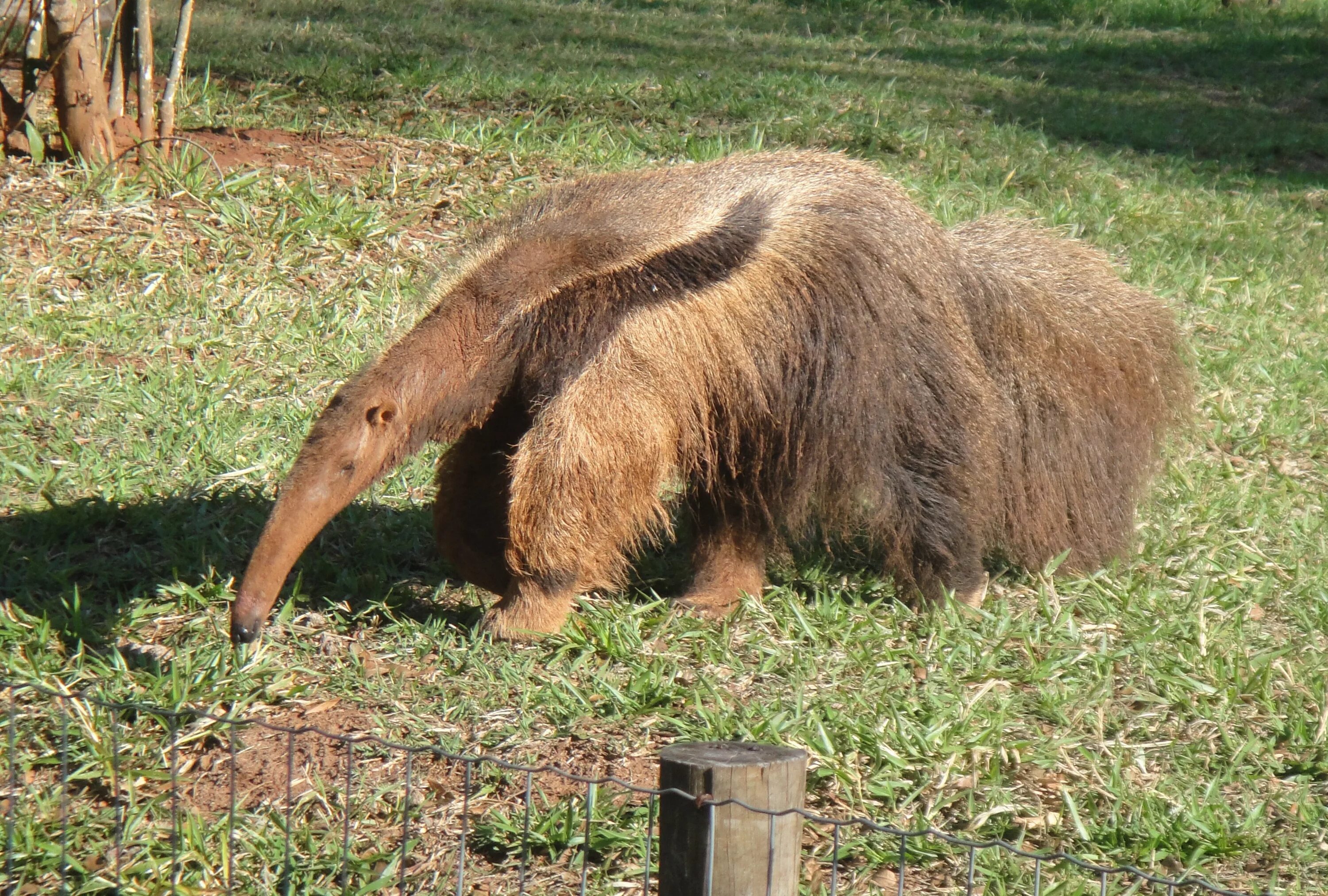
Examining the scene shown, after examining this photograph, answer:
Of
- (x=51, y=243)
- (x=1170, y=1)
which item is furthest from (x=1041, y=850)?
(x=1170, y=1)

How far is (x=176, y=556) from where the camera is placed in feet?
14.7

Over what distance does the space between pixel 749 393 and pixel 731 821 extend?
207 cm

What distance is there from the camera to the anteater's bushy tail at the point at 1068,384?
14.4 ft

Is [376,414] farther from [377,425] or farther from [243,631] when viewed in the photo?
[243,631]

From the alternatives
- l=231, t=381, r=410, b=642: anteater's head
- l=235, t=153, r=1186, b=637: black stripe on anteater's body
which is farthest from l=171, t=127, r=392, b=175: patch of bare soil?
l=231, t=381, r=410, b=642: anteater's head

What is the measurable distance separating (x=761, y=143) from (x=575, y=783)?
5872mm

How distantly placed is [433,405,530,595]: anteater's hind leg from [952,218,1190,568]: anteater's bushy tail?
1706 millimetres

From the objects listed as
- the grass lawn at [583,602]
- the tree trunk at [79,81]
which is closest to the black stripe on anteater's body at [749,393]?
the grass lawn at [583,602]

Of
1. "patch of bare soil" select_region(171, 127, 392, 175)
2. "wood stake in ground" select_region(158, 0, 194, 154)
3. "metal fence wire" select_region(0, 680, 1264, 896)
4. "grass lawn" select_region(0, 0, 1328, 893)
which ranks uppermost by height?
"wood stake in ground" select_region(158, 0, 194, 154)

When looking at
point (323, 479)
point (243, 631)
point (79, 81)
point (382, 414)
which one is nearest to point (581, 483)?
point (382, 414)

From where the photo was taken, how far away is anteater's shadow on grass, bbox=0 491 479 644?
4.28m

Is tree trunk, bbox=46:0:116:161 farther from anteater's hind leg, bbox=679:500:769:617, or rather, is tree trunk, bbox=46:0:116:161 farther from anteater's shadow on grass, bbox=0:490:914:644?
anteater's hind leg, bbox=679:500:769:617

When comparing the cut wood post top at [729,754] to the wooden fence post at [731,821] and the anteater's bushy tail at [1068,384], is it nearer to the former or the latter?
the wooden fence post at [731,821]

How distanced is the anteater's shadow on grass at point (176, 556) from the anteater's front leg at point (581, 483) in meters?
0.45
